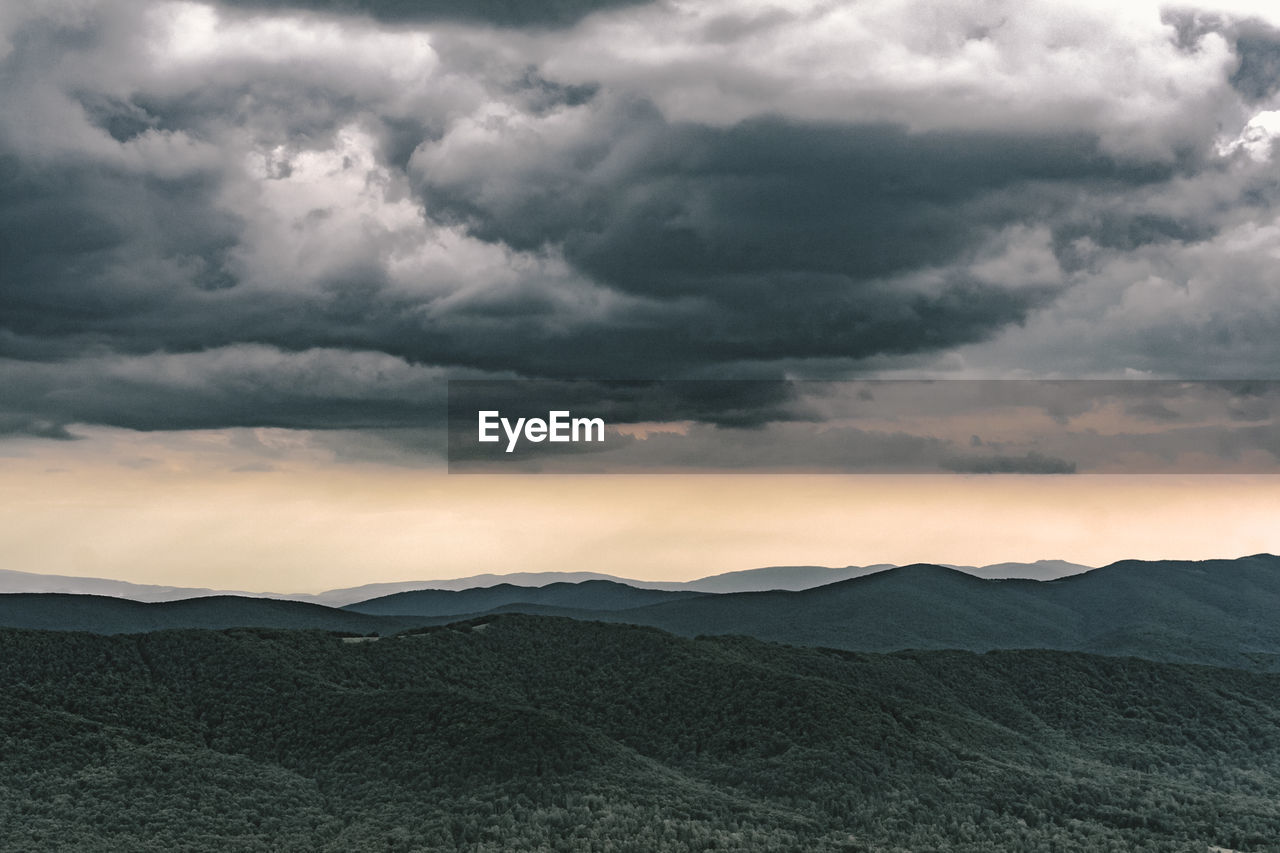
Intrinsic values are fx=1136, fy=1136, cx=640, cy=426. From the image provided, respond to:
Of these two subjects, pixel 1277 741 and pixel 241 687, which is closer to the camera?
pixel 241 687

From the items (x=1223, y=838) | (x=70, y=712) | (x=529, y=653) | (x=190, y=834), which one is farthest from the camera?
(x=529, y=653)

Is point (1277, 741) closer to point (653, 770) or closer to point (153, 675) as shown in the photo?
point (653, 770)

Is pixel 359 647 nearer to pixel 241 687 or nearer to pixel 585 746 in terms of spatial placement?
pixel 241 687

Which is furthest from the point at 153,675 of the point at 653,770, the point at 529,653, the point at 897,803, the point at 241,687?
the point at 897,803

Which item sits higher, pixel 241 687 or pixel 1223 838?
pixel 241 687

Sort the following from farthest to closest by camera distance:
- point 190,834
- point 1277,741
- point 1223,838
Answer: point 1277,741 < point 1223,838 < point 190,834

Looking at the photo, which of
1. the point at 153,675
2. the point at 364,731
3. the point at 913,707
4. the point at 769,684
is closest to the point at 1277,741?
the point at 913,707
